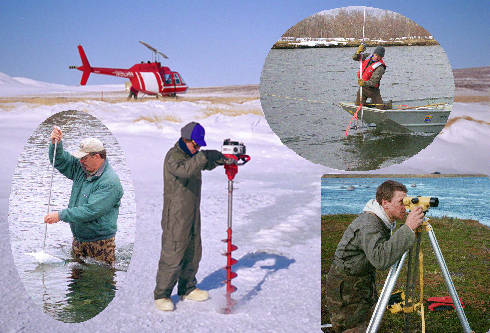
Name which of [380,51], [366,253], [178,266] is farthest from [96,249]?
[380,51]

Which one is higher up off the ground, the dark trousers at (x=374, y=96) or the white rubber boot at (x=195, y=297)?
the dark trousers at (x=374, y=96)

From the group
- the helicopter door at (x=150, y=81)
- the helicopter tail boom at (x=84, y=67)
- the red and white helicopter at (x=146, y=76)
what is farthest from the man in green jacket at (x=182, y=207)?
the helicopter door at (x=150, y=81)

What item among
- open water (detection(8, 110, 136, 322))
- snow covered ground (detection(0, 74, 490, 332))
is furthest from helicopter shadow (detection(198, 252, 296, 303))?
open water (detection(8, 110, 136, 322))

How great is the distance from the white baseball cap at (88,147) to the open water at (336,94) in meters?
2.75

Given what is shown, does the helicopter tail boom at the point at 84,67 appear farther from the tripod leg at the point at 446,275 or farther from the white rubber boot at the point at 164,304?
the tripod leg at the point at 446,275

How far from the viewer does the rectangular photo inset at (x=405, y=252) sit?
317 centimetres

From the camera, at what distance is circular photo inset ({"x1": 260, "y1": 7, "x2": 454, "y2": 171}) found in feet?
19.3

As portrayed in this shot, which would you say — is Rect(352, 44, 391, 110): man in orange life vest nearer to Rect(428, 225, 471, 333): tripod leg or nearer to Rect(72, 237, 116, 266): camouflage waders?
Rect(428, 225, 471, 333): tripod leg

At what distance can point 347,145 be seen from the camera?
6.27 m

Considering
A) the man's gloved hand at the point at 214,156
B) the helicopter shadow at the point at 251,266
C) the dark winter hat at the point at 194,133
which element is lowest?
the helicopter shadow at the point at 251,266

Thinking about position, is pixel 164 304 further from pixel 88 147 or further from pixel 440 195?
pixel 440 195

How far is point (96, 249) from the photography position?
13.4ft

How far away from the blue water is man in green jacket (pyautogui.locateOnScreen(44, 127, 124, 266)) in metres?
1.63

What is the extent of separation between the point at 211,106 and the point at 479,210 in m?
8.76
